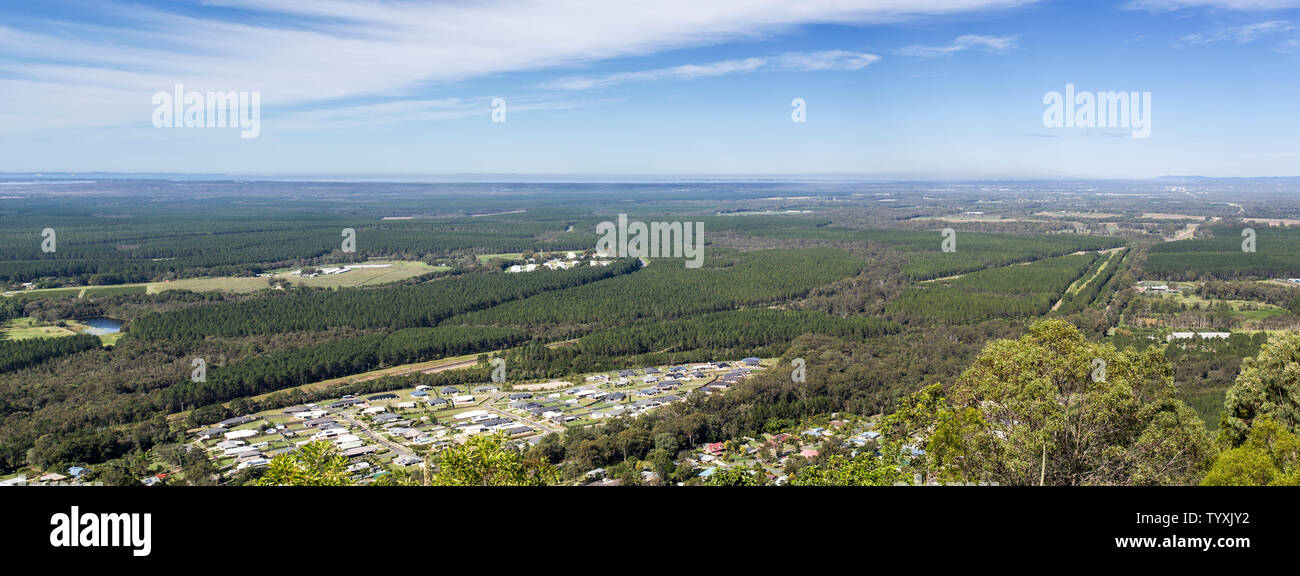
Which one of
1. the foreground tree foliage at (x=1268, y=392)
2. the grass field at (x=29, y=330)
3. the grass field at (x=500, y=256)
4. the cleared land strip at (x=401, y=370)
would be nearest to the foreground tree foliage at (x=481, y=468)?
the foreground tree foliage at (x=1268, y=392)

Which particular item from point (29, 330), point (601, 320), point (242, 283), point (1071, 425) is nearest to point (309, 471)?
point (1071, 425)

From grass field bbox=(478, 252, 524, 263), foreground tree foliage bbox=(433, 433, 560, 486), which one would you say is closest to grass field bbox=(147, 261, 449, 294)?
grass field bbox=(478, 252, 524, 263)

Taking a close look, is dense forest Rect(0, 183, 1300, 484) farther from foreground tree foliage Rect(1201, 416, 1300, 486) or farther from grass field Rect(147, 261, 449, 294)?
grass field Rect(147, 261, 449, 294)

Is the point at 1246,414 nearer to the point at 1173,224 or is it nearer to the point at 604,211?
the point at 1173,224

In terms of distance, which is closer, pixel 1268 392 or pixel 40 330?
pixel 1268 392

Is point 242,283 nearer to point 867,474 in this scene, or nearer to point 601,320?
point 601,320
